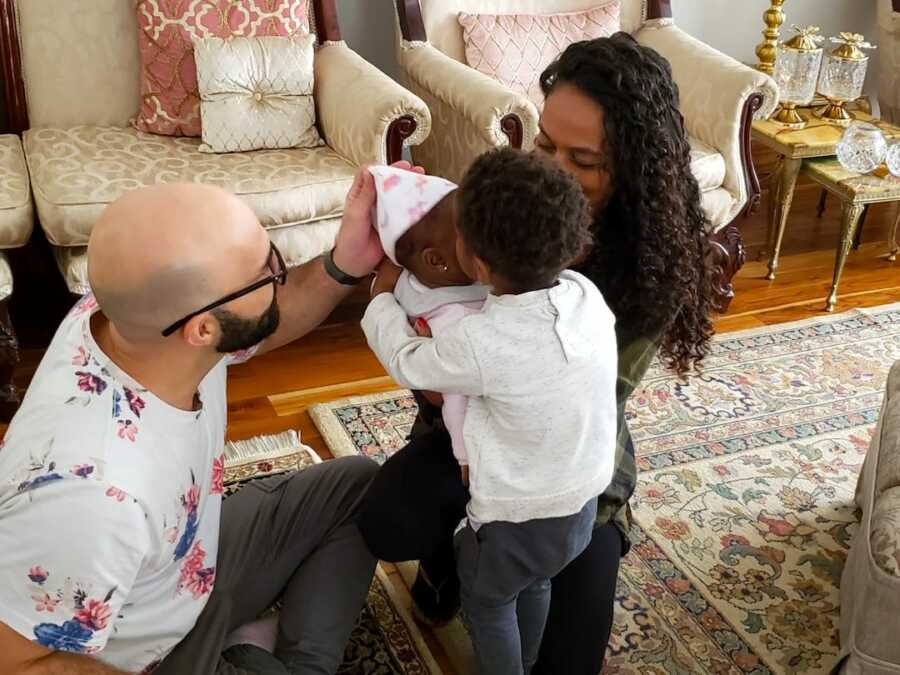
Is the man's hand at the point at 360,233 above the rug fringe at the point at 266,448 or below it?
above

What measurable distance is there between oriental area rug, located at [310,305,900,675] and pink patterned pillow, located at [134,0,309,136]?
971 millimetres

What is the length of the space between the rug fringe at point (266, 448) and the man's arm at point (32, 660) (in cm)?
116

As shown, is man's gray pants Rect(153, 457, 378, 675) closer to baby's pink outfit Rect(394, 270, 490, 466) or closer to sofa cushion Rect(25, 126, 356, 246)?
baby's pink outfit Rect(394, 270, 490, 466)

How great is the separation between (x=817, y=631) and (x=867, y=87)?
3.17 metres

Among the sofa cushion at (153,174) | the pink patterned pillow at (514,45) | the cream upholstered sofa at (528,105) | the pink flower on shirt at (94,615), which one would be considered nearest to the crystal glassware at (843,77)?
the cream upholstered sofa at (528,105)

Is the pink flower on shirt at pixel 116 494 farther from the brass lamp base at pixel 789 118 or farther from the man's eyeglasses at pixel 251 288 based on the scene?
the brass lamp base at pixel 789 118

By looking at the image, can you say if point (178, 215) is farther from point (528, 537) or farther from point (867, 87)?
point (867, 87)

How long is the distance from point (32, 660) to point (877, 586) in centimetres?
126

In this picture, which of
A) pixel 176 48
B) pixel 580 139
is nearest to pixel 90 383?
pixel 580 139

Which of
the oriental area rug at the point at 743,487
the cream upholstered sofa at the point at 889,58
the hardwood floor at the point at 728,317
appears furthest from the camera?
the cream upholstered sofa at the point at 889,58

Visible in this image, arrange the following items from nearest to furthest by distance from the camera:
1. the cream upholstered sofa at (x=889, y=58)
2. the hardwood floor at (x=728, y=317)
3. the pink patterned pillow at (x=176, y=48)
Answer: the hardwood floor at (x=728, y=317), the pink patterned pillow at (x=176, y=48), the cream upholstered sofa at (x=889, y=58)

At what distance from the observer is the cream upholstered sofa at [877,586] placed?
158 centimetres

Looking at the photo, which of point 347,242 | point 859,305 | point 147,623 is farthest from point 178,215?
point 859,305

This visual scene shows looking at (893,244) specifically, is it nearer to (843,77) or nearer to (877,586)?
(843,77)
